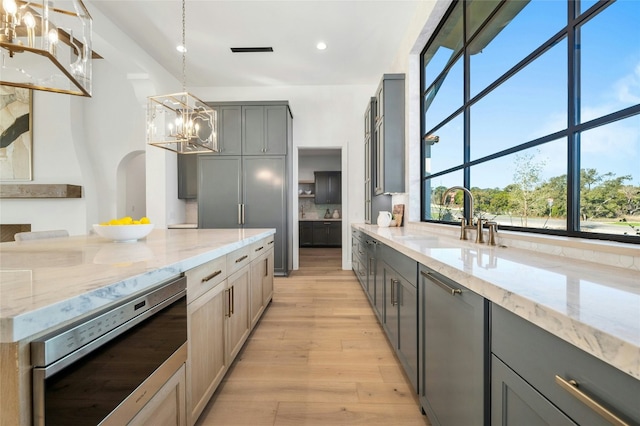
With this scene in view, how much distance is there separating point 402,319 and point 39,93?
588 centimetres

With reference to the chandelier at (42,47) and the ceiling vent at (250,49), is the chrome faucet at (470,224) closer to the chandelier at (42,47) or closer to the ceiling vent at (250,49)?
the chandelier at (42,47)

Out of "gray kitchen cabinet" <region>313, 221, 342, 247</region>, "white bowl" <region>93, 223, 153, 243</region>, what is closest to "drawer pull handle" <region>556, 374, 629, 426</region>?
"white bowl" <region>93, 223, 153, 243</region>

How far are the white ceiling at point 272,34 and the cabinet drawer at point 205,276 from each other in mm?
2985

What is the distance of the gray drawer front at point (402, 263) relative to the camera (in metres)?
1.54

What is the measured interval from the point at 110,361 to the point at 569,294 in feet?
3.85

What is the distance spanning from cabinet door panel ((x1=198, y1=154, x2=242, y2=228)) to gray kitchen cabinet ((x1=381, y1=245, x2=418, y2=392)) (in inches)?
122

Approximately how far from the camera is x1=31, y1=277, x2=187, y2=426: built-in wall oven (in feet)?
1.95

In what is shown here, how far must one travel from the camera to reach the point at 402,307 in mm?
1820

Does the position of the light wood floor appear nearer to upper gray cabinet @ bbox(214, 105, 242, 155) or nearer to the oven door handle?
the oven door handle

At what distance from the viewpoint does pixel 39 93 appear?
14.1 ft

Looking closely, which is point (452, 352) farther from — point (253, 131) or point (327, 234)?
point (327, 234)

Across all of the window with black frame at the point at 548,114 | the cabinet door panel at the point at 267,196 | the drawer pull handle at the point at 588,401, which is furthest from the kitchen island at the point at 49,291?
the cabinet door panel at the point at 267,196

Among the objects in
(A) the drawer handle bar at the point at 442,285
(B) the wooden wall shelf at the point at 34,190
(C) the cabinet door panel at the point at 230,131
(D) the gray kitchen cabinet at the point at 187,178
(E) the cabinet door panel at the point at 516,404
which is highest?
(C) the cabinet door panel at the point at 230,131

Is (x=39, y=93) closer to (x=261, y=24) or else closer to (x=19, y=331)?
(x=261, y=24)
